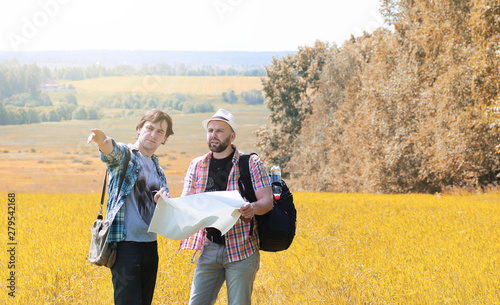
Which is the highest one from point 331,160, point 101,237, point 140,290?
point 101,237

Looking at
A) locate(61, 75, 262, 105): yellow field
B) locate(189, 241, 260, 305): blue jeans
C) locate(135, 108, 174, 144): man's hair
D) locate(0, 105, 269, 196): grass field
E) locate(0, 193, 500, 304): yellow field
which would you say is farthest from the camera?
locate(0, 105, 269, 196): grass field

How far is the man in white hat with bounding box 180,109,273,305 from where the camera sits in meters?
4.69

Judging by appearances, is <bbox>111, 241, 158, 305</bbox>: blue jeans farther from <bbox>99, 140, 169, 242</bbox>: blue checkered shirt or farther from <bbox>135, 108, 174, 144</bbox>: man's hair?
<bbox>135, 108, 174, 144</bbox>: man's hair

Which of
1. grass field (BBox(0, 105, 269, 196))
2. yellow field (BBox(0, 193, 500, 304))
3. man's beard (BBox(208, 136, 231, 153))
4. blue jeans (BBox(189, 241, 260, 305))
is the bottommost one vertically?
grass field (BBox(0, 105, 269, 196))

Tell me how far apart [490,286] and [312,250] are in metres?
3.70

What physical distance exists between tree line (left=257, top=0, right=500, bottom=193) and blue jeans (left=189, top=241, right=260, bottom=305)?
1762 centimetres

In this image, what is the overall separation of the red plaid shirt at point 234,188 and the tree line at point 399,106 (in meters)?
17.4

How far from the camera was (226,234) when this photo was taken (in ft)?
15.6

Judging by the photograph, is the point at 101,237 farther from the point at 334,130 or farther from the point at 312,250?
the point at 334,130

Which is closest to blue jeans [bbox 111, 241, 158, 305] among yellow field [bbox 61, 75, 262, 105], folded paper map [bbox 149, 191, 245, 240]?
folded paper map [bbox 149, 191, 245, 240]

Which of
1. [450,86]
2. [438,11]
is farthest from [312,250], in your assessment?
[438,11]

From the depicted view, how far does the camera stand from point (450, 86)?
24688 mm

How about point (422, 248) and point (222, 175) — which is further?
point (422, 248)

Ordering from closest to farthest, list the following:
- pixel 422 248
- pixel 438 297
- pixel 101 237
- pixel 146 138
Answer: pixel 101 237 → pixel 146 138 → pixel 438 297 → pixel 422 248
